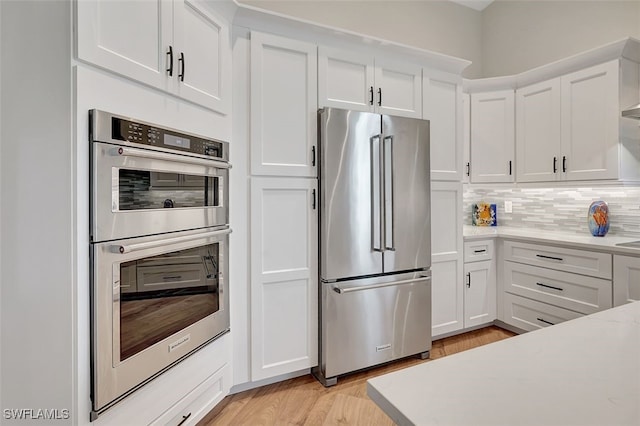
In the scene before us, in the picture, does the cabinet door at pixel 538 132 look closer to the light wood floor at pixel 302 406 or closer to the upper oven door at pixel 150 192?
the light wood floor at pixel 302 406

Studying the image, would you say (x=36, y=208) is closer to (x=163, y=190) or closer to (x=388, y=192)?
(x=163, y=190)

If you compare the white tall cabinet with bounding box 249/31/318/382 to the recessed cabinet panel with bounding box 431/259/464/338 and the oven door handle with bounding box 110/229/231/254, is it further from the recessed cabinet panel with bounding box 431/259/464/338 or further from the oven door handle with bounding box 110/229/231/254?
the recessed cabinet panel with bounding box 431/259/464/338

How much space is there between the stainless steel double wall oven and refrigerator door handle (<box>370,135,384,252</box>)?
39.1 inches

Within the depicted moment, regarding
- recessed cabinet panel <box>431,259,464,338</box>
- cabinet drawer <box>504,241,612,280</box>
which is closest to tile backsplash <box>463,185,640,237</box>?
cabinet drawer <box>504,241,612,280</box>

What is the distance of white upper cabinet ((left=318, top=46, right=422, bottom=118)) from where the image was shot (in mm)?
2398

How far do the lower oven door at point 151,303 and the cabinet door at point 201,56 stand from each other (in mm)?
708

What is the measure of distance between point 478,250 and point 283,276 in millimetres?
1887

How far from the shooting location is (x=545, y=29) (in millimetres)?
3471

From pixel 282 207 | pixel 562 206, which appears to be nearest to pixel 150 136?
pixel 282 207

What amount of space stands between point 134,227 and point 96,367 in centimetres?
52

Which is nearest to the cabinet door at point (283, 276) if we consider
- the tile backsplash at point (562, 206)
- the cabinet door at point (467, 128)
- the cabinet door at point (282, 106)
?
the cabinet door at point (282, 106)

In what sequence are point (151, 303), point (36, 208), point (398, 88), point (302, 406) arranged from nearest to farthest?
point (36, 208), point (151, 303), point (302, 406), point (398, 88)

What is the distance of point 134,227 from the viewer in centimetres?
140

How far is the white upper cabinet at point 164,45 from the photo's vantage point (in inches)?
51.2
